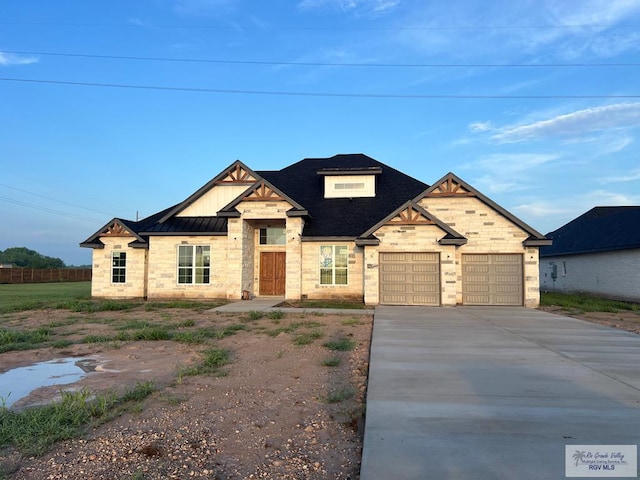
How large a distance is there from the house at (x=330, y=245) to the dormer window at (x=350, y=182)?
57mm

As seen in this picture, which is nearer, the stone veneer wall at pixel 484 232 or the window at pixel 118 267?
the stone veneer wall at pixel 484 232

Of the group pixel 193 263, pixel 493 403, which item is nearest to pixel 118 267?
pixel 193 263

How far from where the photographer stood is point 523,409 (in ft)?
16.0

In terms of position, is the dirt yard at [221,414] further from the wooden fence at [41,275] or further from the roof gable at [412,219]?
the wooden fence at [41,275]

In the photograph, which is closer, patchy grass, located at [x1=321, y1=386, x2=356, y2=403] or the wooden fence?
patchy grass, located at [x1=321, y1=386, x2=356, y2=403]

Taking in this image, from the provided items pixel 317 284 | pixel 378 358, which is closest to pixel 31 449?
pixel 378 358

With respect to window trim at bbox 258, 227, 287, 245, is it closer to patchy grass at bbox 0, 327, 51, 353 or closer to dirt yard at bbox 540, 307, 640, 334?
patchy grass at bbox 0, 327, 51, 353

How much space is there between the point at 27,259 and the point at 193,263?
10455 centimetres

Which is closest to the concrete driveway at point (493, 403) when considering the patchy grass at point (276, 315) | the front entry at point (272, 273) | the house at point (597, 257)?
the patchy grass at point (276, 315)

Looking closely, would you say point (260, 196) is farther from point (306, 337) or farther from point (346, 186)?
point (306, 337)

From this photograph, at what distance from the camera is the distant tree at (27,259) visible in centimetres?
9450

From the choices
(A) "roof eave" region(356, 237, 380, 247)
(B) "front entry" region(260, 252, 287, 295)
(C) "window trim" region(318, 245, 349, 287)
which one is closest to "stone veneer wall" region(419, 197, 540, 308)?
(A) "roof eave" region(356, 237, 380, 247)

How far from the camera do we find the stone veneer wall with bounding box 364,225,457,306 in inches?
683

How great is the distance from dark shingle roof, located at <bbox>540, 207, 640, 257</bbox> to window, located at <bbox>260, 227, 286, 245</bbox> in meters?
18.7
